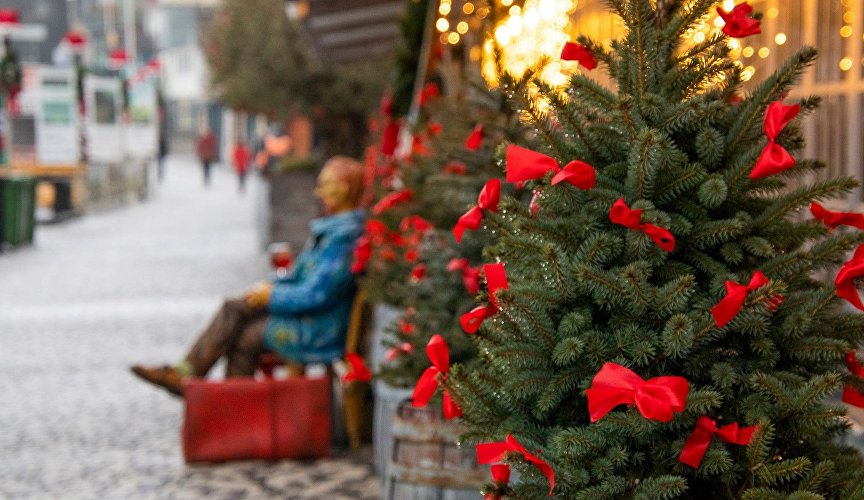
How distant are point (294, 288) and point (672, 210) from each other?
3361 mm

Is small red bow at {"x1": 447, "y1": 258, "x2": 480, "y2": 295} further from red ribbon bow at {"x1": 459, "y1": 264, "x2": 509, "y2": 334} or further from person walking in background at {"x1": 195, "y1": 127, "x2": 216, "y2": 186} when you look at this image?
person walking in background at {"x1": 195, "y1": 127, "x2": 216, "y2": 186}

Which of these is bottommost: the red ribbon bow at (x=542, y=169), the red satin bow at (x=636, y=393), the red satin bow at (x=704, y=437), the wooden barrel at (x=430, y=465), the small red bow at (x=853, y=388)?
the wooden barrel at (x=430, y=465)

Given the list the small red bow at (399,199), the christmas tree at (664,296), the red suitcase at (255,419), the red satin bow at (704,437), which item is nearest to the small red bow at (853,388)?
the christmas tree at (664,296)

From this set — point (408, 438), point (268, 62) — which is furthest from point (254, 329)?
point (268, 62)

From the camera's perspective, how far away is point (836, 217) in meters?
2.21

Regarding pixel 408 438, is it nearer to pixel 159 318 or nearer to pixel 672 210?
pixel 672 210

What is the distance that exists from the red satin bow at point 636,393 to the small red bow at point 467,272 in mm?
1352

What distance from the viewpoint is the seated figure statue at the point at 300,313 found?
207 inches

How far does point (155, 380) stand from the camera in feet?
17.6

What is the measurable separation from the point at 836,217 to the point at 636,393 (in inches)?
26.6

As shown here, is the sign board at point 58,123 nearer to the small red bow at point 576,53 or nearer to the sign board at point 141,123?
the sign board at point 141,123

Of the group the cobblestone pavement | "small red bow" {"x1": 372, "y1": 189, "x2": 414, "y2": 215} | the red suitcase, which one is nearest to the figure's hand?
the red suitcase

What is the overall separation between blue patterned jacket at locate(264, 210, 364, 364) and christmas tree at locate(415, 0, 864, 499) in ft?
9.92

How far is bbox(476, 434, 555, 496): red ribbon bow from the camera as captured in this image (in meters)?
2.01
